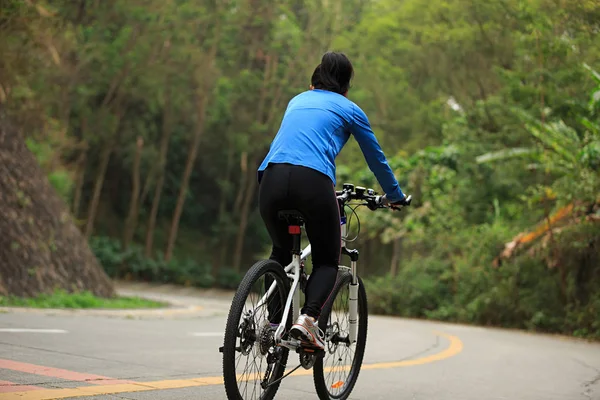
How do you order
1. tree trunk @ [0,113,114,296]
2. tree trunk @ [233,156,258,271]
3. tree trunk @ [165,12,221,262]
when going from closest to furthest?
tree trunk @ [0,113,114,296] < tree trunk @ [165,12,221,262] < tree trunk @ [233,156,258,271]

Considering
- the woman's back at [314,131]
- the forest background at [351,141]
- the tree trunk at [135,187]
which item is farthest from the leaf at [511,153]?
the tree trunk at [135,187]

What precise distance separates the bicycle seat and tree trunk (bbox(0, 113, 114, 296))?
10298 millimetres

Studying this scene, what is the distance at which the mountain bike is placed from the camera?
493cm

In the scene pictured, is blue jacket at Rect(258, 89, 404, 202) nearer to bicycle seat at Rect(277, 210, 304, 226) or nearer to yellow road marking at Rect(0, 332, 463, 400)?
bicycle seat at Rect(277, 210, 304, 226)

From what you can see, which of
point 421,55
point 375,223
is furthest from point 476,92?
point 375,223

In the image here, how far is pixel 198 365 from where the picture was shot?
26.3 ft

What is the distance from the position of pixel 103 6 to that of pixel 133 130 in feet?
28.2

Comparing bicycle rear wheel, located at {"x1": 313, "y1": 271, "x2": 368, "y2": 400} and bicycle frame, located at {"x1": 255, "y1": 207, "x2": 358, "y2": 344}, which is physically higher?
bicycle frame, located at {"x1": 255, "y1": 207, "x2": 358, "y2": 344}

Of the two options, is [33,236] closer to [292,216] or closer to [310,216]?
[292,216]

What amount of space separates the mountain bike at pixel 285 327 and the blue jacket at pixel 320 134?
0.29 m

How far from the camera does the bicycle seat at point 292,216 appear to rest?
17.5 ft

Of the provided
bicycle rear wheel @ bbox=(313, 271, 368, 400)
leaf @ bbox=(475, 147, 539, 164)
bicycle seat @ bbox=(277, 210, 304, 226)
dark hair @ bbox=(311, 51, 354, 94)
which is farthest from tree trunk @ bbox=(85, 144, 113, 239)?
bicycle seat @ bbox=(277, 210, 304, 226)

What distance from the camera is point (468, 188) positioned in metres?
26.0

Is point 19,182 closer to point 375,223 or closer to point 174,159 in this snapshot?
point 375,223
